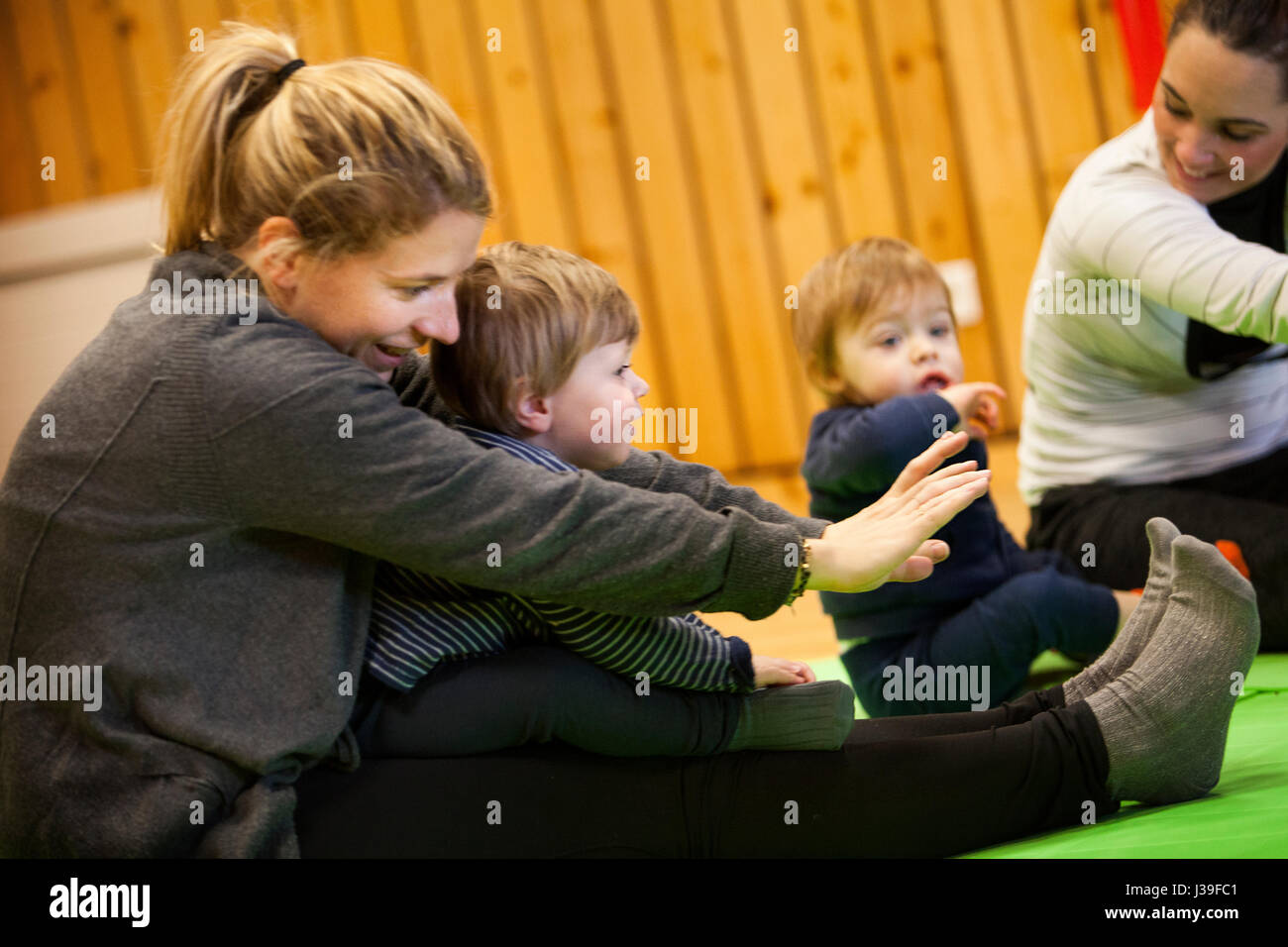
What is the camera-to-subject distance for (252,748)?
101 cm

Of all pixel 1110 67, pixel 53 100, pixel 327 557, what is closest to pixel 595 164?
pixel 1110 67

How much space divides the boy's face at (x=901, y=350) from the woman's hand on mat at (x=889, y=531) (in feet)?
2.02

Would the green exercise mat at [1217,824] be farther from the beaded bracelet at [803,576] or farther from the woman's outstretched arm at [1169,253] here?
the woman's outstretched arm at [1169,253]

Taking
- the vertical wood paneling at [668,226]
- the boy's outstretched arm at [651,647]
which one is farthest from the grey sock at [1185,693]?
the vertical wood paneling at [668,226]

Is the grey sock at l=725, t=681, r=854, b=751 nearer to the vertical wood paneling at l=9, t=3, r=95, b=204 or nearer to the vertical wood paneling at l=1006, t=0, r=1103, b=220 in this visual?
the vertical wood paneling at l=1006, t=0, r=1103, b=220

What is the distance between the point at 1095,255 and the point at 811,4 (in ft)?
6.96

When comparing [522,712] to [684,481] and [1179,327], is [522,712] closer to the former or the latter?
[684,481]

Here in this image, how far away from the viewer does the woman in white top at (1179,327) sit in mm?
1562

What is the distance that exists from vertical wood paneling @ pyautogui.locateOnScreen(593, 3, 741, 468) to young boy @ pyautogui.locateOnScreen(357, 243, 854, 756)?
256cm

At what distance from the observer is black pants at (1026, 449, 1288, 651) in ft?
5.59

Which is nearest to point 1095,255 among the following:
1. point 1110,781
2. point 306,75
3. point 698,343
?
point 1110,781

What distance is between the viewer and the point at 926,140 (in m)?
3.57

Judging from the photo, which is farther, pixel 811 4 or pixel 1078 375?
pixel 811 4
